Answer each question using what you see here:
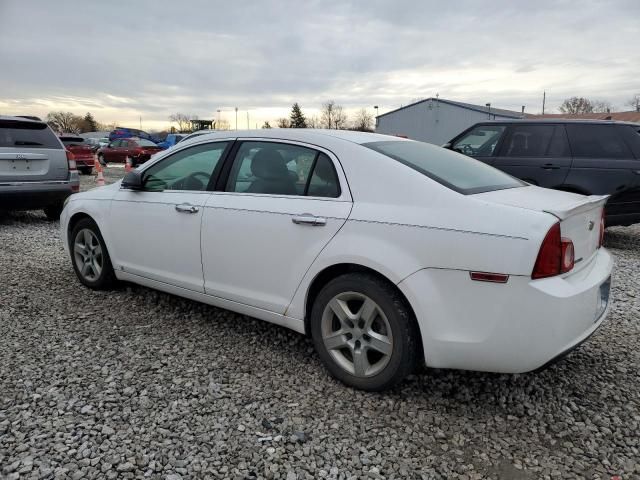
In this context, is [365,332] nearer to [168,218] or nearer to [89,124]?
[168,218]

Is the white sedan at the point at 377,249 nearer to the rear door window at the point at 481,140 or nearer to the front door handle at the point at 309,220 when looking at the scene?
the front door handle at the point at 309,220

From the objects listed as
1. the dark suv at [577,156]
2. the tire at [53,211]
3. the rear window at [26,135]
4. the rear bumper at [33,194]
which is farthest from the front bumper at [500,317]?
the tire at [53,211]

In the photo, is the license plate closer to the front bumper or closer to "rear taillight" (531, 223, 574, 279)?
the front bumper

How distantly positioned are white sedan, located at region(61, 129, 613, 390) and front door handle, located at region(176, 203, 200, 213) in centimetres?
1

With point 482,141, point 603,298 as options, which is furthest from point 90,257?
point 482,141

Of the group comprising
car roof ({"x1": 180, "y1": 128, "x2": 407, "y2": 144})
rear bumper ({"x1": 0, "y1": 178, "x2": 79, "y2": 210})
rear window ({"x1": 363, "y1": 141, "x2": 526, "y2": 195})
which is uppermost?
car roof ({"x1": 180, "y1": 128, "x2": 407, "y2": 144})

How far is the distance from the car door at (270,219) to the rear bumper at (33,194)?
5.21 metres

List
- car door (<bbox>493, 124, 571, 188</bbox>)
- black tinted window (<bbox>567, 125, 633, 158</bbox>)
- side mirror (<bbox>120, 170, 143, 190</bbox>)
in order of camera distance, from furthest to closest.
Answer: car door (<bbox>493, 124, 571, 188</bbox>), black tinted window (<bbox>567, 125, 633, 158</bbox>), side mirror (<bbox>120, 170, 143, 190</bbox>)

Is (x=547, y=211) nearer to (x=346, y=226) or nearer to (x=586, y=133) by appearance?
(x=346, y=226)

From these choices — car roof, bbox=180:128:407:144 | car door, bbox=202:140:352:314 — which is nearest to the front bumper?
car door, bbox=202:140:352:314

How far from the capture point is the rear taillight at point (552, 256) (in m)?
2.31

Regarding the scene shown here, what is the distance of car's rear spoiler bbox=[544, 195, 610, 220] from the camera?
7.90ft

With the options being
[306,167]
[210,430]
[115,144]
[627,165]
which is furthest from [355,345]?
[115,144]

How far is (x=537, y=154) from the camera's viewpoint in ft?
22.6
